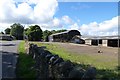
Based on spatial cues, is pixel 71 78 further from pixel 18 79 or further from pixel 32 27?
pixel 32 27

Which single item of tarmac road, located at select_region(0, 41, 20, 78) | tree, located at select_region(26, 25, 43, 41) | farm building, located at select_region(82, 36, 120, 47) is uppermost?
tree, located at select_region(26, 25, 43, 41)

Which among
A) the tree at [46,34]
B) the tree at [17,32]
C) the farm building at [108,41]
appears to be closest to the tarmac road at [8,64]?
the farm building at [108,41]

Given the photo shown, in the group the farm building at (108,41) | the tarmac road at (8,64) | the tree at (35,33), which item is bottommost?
the tarmac road at (8,64)

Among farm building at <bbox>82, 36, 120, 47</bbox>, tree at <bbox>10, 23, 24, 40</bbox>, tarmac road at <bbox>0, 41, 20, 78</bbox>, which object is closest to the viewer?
tarmac road at <bbox>0, 41, 20, 78</bbox>

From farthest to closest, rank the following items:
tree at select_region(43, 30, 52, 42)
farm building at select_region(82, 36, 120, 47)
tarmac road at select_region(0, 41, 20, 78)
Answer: tree at select_region(43, 30, 52, 42) → farm building at select_region(82, 36, 120, 47) → tarmac road at select_region(0, 41, 20, 78)

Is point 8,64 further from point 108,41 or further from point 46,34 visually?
point 46,34

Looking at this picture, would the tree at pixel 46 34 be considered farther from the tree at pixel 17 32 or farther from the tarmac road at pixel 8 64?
the tarmac road at pixel 8 64

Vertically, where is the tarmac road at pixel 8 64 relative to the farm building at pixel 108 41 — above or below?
below

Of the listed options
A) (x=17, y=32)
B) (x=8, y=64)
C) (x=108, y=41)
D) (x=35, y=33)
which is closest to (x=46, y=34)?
(x=17, y=32)

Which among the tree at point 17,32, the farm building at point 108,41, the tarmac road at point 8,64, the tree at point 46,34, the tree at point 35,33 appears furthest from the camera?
the tree at point 17,32

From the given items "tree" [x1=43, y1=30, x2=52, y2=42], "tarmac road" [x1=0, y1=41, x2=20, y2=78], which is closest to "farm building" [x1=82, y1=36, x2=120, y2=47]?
"tarmac road" [x1=0, y1=41, x2=20, y2=78]

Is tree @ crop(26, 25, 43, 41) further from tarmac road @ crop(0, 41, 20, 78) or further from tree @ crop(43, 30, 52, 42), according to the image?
tarmac road @ crop(0, 41, 20, 78)

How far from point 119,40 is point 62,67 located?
58.2 m

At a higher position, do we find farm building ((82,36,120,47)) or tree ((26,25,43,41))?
tree ((26,25,43,41))
